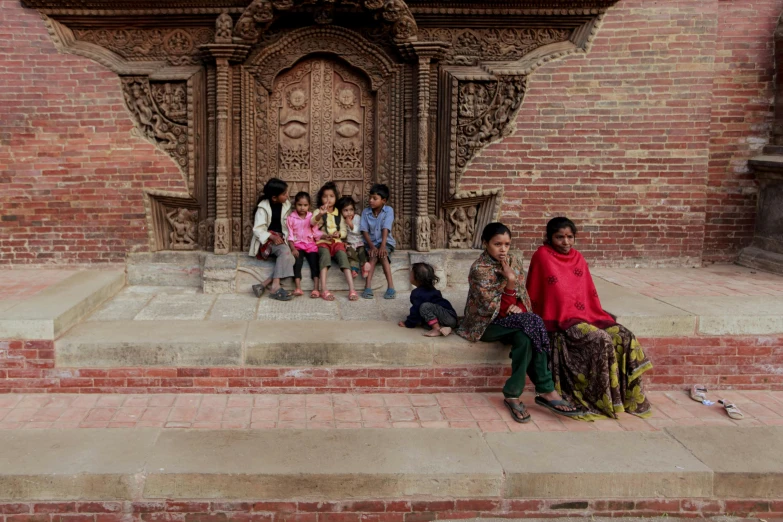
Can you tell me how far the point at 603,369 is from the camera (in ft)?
15.5

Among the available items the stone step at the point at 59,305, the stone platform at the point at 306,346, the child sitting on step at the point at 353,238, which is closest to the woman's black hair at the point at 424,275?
the stone platform at the point at 306,346

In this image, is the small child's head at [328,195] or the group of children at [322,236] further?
the small child's head at [328,195]

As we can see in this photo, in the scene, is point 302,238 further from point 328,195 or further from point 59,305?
point 59,305

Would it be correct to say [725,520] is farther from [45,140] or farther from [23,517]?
[45,140]

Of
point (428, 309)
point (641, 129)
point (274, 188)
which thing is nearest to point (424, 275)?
point (428, 309)

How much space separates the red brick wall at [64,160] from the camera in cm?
712

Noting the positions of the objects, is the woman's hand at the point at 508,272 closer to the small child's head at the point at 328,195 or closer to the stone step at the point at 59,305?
the small child's head at the point at 328,195

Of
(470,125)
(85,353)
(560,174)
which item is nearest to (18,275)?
→ (85,353)

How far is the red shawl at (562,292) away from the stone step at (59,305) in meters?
3.67

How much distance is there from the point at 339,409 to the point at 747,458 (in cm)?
265

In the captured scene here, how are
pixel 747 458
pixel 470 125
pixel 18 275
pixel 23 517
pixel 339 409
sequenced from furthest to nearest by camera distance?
pixel 470 125
pixel 18 275
pixel 339 409
pixel 747 458
pixel 23 517

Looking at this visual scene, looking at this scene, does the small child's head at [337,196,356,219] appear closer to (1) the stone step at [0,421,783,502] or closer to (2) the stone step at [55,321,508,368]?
(2) the stone step at [55,321,508,368]

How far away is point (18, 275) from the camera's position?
705 cm

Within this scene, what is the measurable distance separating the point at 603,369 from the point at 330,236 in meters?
3.34
